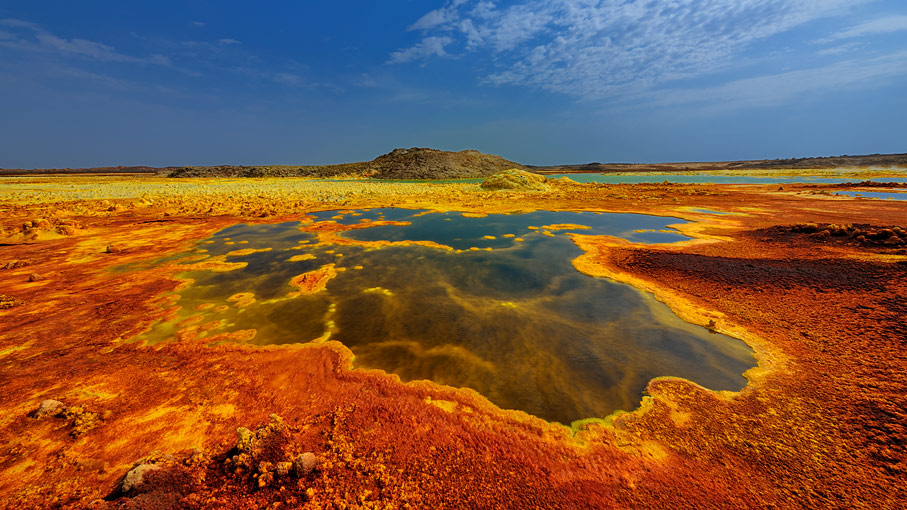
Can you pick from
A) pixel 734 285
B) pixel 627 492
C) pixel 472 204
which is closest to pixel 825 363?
Answer: pixel 734 285

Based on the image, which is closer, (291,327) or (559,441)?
(559,441)

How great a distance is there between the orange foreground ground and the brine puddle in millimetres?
420

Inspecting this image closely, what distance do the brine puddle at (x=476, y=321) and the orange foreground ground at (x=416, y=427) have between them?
0.42 metres

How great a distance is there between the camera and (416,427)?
4.08 metres

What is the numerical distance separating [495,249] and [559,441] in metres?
9.93

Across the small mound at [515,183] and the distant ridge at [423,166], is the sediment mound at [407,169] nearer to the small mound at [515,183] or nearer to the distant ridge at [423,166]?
the distant ridge at [423,166]

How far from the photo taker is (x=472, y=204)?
93.6 ft

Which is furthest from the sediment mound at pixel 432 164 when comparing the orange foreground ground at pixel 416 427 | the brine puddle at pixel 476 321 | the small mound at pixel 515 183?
Result: the orange foreground ground at pixel 416 427

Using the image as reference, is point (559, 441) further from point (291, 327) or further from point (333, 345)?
point (291, 327)

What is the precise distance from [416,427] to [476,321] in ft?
11.2

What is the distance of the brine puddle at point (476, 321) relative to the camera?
205 inches

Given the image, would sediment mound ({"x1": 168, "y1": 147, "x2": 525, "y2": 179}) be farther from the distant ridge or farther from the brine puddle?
the brine puddle

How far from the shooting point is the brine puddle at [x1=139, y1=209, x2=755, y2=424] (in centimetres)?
520

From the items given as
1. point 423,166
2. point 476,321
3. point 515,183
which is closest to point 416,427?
point 476,321
